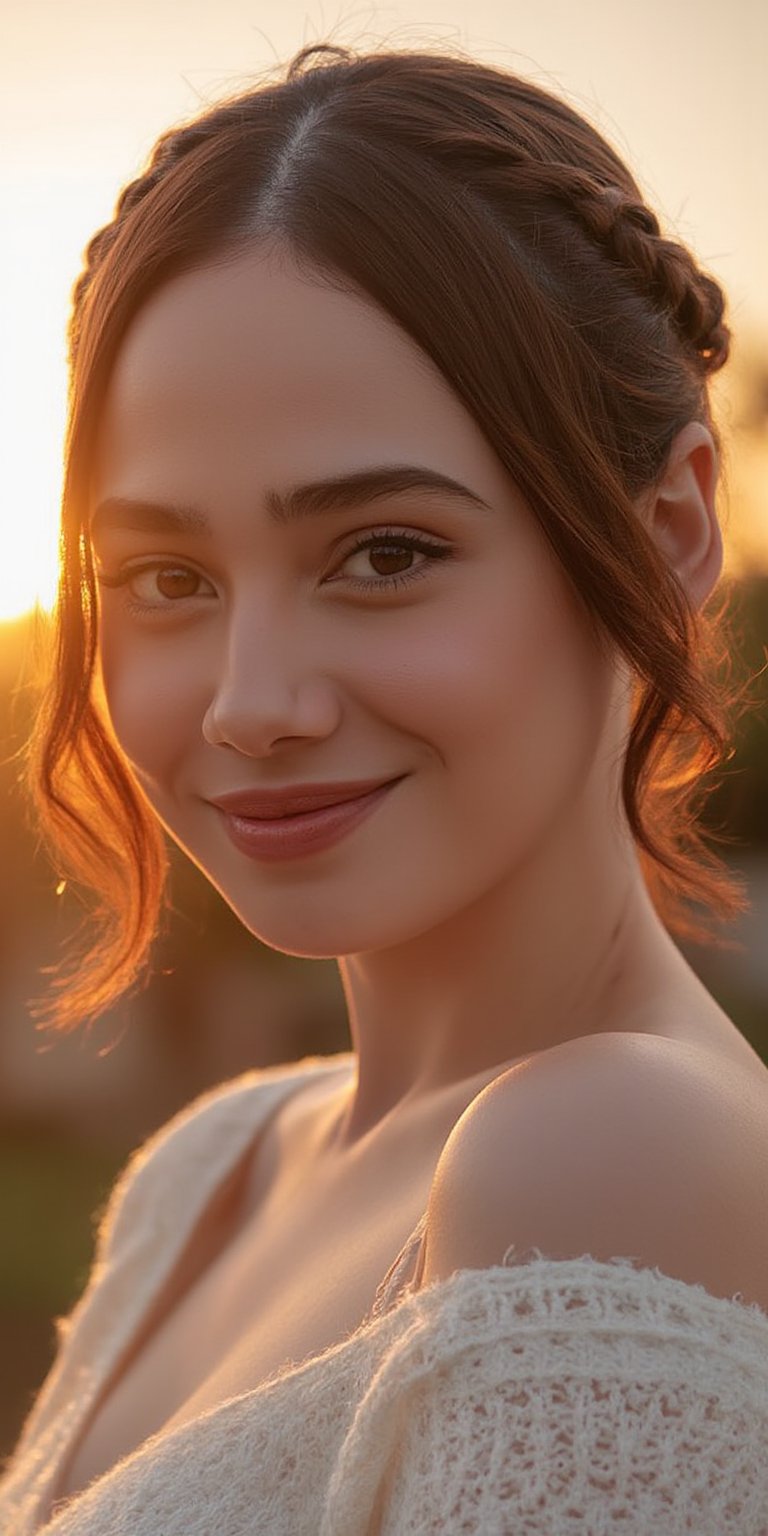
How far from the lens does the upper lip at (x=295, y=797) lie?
1.74 m

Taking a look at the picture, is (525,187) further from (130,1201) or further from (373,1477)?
(130,1201)

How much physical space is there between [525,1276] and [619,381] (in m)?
1.04

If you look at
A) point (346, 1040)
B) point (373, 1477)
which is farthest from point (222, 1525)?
point (346, 1040)

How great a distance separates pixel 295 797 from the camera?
177cm

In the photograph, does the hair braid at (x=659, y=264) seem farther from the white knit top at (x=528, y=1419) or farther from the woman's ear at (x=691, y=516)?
the white knit top at (x=528, y=1419)

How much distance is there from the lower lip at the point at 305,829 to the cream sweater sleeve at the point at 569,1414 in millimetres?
580

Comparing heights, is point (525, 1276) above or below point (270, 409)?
below

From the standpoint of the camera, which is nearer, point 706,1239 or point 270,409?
point 706,1239

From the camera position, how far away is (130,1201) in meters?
2.75

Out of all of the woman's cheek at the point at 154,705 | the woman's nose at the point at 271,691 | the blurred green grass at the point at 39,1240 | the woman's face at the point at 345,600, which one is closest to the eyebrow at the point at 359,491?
the woman's face at the point at 345,600

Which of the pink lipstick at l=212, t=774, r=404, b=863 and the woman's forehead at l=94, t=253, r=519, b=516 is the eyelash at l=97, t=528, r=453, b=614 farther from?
the pink lipstick at l=212, t=774, r=404, b=863

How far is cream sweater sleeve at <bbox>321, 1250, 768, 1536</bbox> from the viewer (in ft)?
4.00

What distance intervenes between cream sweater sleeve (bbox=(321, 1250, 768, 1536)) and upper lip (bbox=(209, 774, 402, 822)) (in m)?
0.59

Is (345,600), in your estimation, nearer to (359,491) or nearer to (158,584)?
(359,491)
